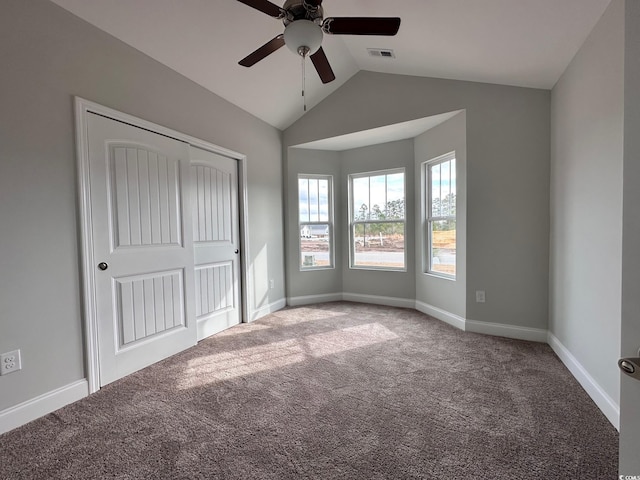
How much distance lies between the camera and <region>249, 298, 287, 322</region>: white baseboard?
399cm

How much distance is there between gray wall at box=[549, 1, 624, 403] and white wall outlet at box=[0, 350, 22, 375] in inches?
140

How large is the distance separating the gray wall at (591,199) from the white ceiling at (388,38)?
0.25m

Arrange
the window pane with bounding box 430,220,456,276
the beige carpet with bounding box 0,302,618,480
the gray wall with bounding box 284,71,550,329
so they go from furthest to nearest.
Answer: the window pane with bounding box 430,220,456,276 → the gray wall with bounding box 284,71,550,329 → the beige carpet with bounding box 0,302,618,480

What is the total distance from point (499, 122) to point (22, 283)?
4127mm

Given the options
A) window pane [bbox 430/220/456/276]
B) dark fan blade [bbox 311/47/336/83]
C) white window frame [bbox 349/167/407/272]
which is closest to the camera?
dark fan blade [bbox 311/47/336/83]

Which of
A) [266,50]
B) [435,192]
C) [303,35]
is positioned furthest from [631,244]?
[435,192]

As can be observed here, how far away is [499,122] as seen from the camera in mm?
3146

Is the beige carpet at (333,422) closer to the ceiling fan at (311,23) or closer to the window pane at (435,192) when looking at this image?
the window pane at (435,192)

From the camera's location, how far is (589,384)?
212cm

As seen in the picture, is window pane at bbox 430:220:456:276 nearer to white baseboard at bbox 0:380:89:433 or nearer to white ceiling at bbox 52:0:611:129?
white ceiling at bbox 52:0:611:129

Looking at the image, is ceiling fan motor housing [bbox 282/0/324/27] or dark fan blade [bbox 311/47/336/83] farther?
dark fan blade [bbox 311/47/336/83]

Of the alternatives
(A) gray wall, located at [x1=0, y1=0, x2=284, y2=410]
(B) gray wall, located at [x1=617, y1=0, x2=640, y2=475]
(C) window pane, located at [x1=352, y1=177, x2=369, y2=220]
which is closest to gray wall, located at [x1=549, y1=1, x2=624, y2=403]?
(B) gray wall, located at [x1=617, y1=0, x2=640, y2=475]

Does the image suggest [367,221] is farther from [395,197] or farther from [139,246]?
[139,246]

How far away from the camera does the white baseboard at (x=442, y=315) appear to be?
3502 mm
